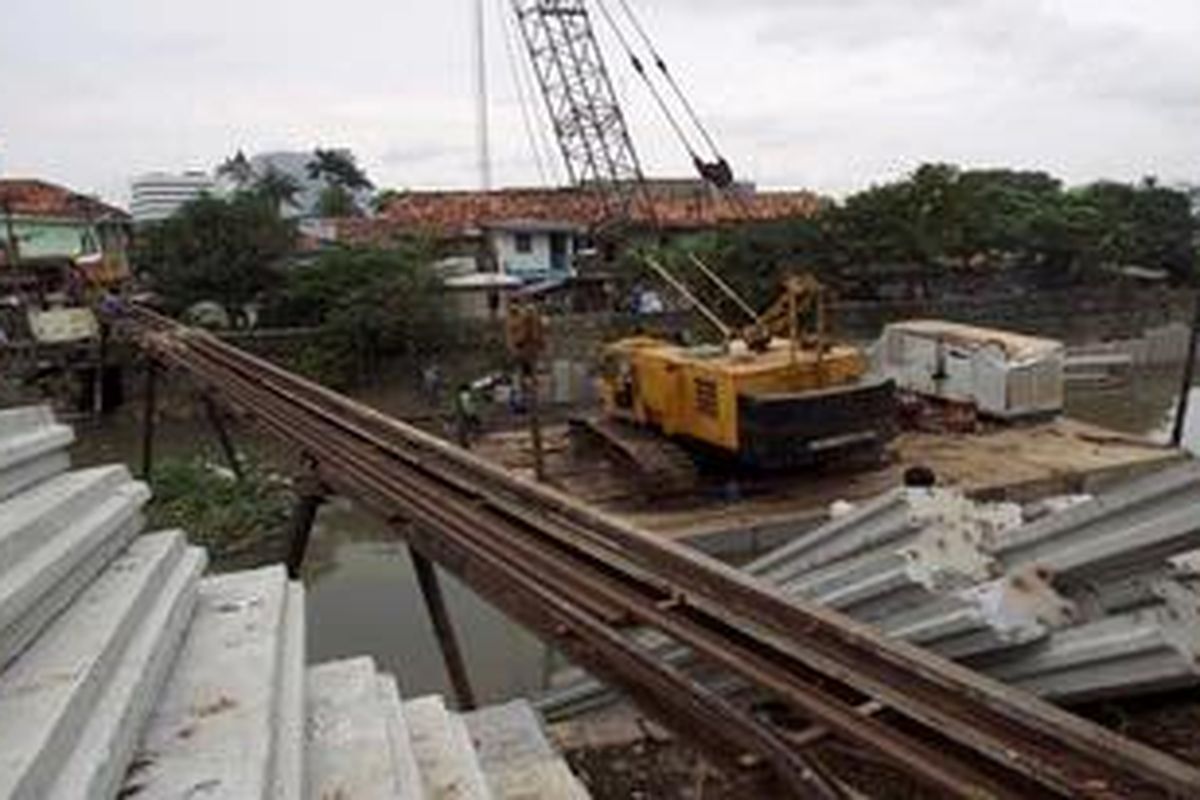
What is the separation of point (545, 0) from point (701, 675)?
1201 inches

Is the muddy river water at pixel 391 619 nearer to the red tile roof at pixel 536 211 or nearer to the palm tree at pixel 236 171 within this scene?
the red tile roof at pixel 536 211

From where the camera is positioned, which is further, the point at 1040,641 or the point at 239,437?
the point at 239,437

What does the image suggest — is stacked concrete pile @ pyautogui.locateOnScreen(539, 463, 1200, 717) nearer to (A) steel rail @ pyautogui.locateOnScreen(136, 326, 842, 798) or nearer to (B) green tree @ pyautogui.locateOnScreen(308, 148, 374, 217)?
(A) steel rail @ pyautogui.locateOnScreen(136, 326, 842, 798)

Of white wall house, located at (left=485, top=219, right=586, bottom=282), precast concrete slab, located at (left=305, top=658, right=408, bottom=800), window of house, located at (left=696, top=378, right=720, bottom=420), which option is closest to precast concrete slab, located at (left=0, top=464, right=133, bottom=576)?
precast concrete slab, located at (left=305, top=658, right=408, bottom=800)

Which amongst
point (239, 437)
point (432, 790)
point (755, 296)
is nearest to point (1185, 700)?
point (432, 790)

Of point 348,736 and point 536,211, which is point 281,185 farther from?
point 348,736

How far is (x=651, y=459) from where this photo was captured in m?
14.6

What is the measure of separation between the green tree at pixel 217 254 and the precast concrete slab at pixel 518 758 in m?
25.3

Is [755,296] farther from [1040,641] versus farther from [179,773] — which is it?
[179,773]

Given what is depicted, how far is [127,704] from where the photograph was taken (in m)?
→ 3.27

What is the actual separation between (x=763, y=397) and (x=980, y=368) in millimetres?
5526

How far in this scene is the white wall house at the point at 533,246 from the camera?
3700cm

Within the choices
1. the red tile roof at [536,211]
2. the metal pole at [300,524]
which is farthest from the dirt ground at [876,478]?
the red tile roof at [536,211]

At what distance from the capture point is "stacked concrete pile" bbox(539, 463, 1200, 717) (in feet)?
15.8
